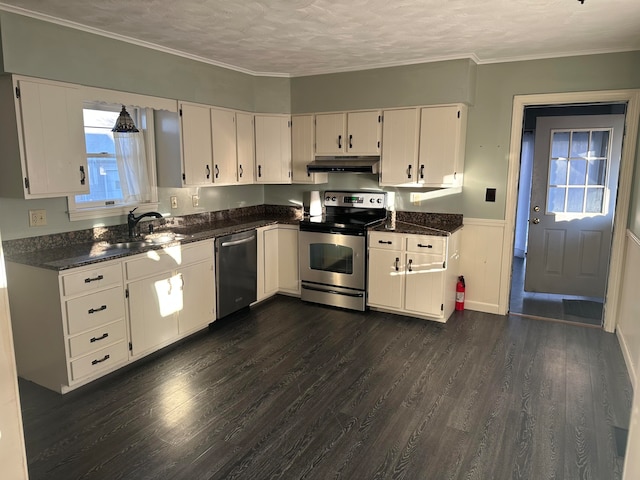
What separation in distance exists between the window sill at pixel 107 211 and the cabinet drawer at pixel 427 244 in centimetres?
240

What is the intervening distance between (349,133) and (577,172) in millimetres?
2510

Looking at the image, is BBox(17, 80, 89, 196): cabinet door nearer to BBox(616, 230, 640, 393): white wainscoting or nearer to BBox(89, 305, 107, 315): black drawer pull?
BBox(89, 305, 107, 315): black drawer pull

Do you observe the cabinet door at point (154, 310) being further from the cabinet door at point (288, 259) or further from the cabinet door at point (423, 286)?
the cabinet door at point (423, 286)

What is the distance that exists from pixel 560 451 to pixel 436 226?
2391 millimetres

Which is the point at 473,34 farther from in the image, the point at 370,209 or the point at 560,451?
the point at 560,451

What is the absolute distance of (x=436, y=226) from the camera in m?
4.44

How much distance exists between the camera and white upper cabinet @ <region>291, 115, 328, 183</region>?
489 centimetres

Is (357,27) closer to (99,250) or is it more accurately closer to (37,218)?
(99,250)

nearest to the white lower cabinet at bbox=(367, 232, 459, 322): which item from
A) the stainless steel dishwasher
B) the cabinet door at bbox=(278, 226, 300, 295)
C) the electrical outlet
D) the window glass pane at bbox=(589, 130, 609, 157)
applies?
the cabinet door at bbox=(278, 226, 300, 295)

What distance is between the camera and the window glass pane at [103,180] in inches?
145

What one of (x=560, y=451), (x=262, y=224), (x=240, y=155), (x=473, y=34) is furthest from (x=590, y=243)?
(x=240, y=155)

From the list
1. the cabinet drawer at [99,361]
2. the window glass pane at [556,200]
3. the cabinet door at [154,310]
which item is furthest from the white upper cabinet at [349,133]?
the cabinet drawer at [99,361]

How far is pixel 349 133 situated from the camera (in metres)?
4.67

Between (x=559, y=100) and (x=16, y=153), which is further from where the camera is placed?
(x=559, y=100)
